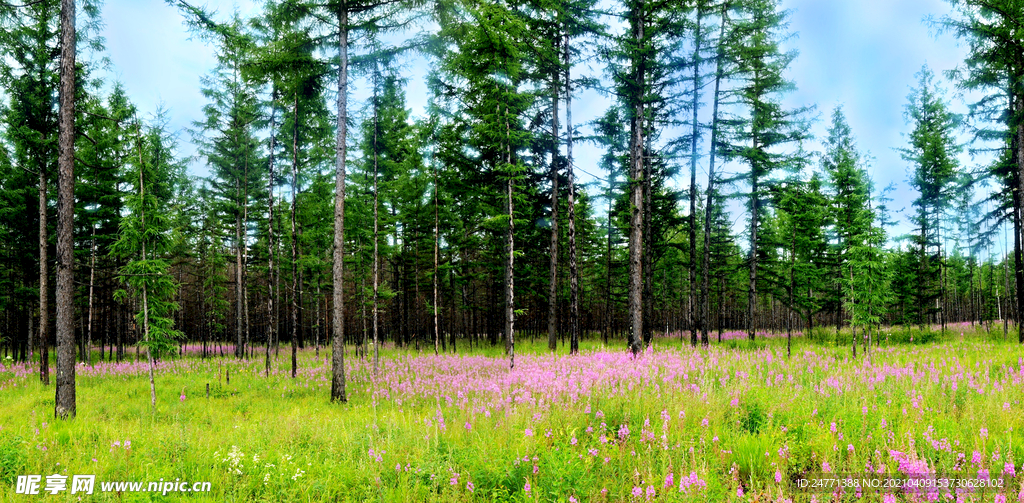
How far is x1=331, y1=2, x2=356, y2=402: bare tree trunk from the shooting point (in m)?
10.8

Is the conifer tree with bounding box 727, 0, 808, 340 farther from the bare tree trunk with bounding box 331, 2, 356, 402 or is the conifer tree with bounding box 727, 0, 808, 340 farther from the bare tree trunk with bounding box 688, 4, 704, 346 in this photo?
the bare tree trunk with bounding box 331, 2, 356, 402

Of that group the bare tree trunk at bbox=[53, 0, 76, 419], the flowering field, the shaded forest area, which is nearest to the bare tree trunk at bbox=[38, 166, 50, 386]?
the shaded forest area

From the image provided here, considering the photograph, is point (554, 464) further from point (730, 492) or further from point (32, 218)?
point (32, 218)

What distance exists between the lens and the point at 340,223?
1089 centimetres

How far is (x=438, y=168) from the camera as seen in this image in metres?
22.7

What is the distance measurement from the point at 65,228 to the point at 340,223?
523 cm

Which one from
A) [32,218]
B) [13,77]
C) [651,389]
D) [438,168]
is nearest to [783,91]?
[438,168]

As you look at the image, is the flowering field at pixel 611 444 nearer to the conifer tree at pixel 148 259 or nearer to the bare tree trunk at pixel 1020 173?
the conifer tree at pixel 148 259

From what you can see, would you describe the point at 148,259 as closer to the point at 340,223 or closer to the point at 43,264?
the point at 340,223

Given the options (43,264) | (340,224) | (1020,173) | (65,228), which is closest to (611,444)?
(340,224)

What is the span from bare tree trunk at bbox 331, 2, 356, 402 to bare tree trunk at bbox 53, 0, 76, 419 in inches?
196

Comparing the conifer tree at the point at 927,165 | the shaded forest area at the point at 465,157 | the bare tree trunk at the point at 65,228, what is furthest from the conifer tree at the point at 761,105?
the bare tree trunk at the point at 65,228

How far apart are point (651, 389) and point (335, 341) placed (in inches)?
314

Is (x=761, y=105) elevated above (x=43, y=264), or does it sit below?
above
